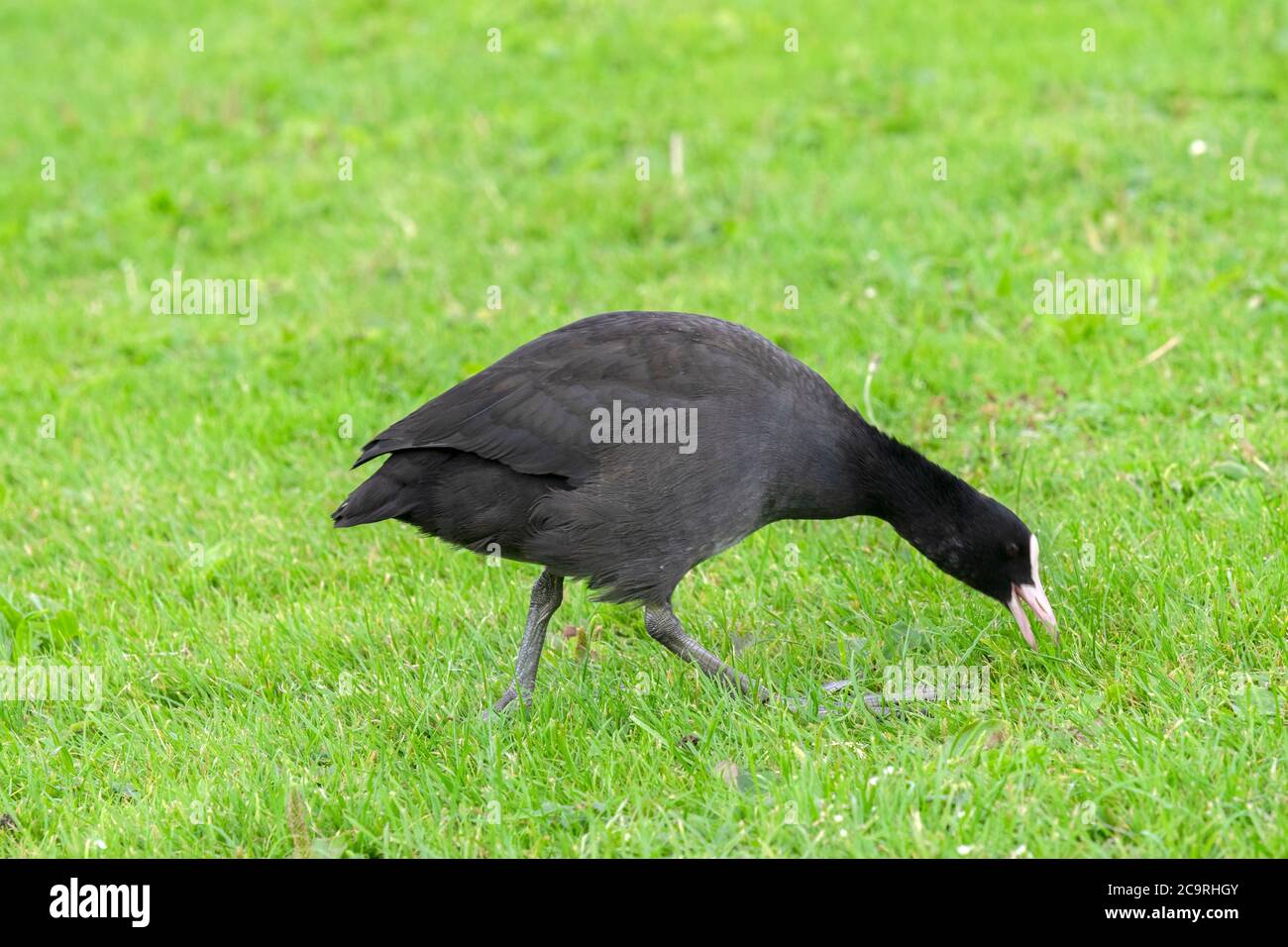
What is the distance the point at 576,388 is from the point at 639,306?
2.99 meters

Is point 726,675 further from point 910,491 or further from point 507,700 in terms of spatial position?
point 910,491

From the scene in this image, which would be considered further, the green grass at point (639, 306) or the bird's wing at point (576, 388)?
the bird's wing at point (576, 388)

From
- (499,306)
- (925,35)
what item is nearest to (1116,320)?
(499,306)

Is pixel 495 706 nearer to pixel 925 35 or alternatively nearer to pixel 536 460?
pixel 536 460

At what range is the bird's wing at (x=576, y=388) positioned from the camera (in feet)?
14.4

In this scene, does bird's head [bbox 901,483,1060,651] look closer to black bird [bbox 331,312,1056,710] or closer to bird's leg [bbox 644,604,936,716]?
black bird [bbox 331,312,1056,710]

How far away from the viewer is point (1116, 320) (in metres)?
6.59

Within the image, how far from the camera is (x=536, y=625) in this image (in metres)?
4.73
